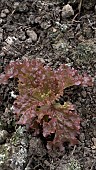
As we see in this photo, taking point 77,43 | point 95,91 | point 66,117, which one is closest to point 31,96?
point 66,117

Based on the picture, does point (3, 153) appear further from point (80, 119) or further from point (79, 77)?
point (79, 77)

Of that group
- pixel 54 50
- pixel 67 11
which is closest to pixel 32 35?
pixel 54 50

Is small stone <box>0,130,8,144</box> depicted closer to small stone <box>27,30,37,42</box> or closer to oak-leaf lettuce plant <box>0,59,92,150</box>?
oak-leaf lettuce plant <box>0,59,92,150</box>

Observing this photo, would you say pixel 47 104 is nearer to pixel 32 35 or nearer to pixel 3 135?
pixel 3 135

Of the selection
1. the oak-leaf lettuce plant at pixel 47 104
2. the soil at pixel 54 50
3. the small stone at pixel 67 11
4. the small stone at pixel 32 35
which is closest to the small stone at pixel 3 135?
the soil at pixel 54 50

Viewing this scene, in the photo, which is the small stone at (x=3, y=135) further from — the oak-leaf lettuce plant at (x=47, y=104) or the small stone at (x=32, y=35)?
the small stone at (x=32, y=35)


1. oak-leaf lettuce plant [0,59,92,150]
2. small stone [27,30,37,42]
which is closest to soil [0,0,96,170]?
small stone [27,30,37,42]
